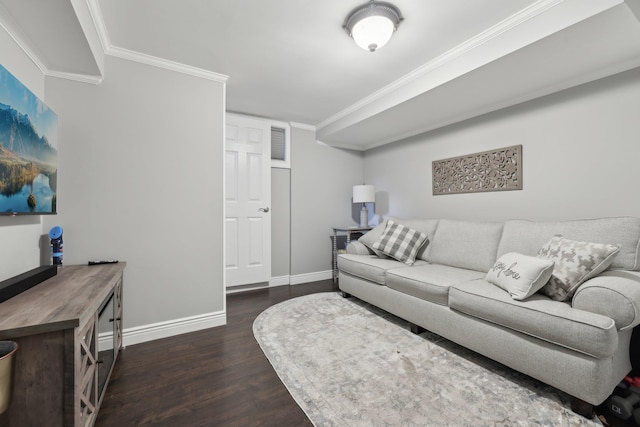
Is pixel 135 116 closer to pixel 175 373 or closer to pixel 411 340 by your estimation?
pixel 175 373

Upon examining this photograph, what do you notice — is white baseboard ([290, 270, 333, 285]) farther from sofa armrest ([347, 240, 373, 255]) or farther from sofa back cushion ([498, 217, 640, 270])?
sofa back cushion ([498, 217, 640, 270])

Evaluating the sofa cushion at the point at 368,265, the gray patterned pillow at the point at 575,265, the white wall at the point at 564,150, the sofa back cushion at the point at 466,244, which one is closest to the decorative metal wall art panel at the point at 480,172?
the white wall at the point at 564,150

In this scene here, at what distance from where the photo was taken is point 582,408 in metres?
1.39

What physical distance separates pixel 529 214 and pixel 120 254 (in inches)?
142

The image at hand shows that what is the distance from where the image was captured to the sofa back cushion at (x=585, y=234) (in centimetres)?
179

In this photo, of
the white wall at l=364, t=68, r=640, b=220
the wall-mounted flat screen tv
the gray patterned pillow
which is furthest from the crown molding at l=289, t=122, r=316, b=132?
the gray patterned pillow

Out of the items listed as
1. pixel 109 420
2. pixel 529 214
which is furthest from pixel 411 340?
pixel 109 420

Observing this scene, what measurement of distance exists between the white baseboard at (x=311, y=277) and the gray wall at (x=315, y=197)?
49mm

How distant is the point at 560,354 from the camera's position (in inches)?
57.5

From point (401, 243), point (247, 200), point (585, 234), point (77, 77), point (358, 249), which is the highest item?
point (77, 77)

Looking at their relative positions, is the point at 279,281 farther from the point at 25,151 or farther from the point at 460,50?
the point at 460,50

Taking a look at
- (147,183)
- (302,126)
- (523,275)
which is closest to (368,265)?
(523,275)

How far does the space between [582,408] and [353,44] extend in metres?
2.66

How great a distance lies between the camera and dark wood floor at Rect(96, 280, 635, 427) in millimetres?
1400
